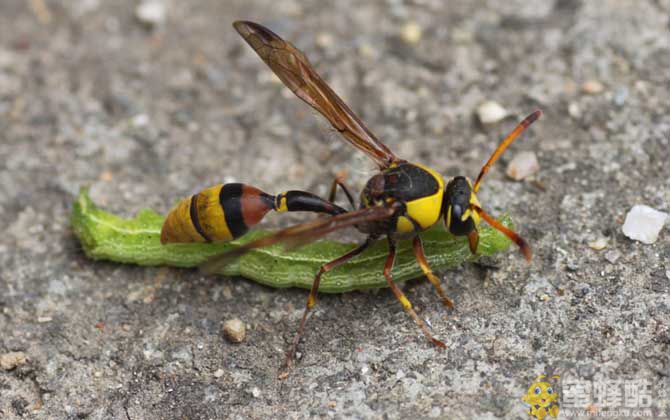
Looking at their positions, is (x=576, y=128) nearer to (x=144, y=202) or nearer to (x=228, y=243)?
(x=228, y=243)

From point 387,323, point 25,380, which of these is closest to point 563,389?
point 387,323

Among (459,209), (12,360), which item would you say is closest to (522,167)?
(459,209)

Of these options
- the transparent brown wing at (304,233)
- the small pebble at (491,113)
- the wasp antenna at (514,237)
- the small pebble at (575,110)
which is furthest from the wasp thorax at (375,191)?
the small pebble at (575,110)

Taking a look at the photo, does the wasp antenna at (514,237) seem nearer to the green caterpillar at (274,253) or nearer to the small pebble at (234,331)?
the green caterpillar at (274,253)

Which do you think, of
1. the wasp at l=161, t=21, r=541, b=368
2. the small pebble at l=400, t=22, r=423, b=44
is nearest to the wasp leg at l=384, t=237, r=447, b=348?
the wasp at l=161, t=21, r=541, b=368

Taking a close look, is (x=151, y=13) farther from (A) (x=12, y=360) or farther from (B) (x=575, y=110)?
(B) (x=575, y=110)

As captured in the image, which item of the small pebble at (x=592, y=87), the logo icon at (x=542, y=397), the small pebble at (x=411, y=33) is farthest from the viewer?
the small pebble at (x=411, y=33)

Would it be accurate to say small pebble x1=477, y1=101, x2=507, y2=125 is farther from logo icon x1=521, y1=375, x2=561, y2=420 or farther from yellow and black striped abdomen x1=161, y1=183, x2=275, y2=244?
logo icon x1=521, y1=375, x2=561, y2=420
